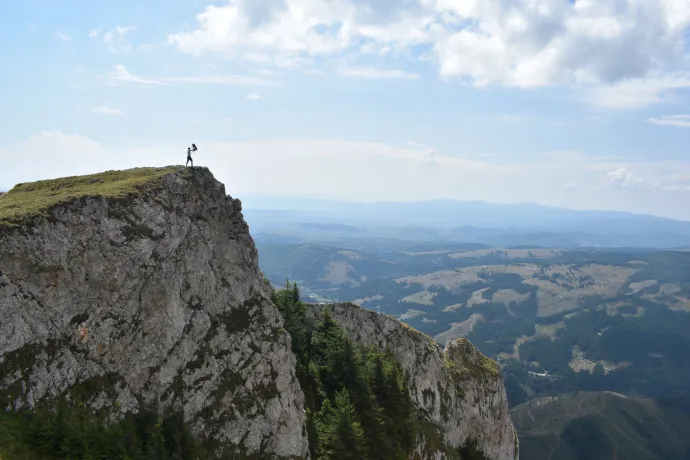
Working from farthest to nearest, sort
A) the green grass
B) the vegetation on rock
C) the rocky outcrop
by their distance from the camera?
the rocky outcrop, the green grass, the vegetation on rock

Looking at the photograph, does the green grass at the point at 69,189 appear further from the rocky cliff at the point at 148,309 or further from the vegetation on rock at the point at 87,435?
the vegetation on rock at the point at 87,435

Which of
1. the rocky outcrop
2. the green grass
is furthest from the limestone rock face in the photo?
the rocky outcrop

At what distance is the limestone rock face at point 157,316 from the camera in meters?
32.2

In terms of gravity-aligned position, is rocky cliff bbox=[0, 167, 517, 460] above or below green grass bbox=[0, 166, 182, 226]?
below

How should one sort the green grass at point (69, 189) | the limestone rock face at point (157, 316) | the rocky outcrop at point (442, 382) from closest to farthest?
the limestone rock face at point (157, 316)
the green grass at point (69, 189)
the rocky outcrop at point (442, 382)

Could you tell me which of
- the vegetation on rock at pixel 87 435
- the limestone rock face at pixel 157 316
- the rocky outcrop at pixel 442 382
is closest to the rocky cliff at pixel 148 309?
the limestone rock face at pixel 157 316

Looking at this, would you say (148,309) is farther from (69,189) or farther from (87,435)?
(69,189)

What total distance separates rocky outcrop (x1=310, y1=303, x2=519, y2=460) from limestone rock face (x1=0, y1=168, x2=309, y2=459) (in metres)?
20.6

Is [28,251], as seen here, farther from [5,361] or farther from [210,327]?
[210,327]

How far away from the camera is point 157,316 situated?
39844mm

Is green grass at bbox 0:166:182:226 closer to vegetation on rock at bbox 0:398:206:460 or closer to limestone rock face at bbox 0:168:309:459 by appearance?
limestone rock face at bbox 0:168:309:459

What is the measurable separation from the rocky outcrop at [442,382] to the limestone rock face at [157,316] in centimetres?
2059

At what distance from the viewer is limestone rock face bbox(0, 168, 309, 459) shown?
32.2 meters

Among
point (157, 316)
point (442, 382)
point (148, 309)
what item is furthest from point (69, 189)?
point (442, 382)
